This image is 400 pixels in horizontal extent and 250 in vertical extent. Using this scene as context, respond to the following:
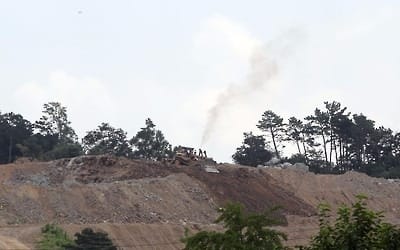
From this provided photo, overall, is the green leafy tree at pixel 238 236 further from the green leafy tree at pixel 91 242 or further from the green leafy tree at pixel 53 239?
the green leafy tree at pixel 53 239

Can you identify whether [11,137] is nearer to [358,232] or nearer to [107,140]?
[107,140]

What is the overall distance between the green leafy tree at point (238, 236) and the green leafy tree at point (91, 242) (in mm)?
13947

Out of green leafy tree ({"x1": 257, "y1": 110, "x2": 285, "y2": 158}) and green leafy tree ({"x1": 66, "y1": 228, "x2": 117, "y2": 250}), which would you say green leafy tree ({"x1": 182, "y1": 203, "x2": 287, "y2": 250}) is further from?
green leafy tree ({"x1": 257, "y1": 110, "x2": 285, "y2": 158})

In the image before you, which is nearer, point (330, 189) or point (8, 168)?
point (8, 168)

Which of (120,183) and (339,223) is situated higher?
(120,183)

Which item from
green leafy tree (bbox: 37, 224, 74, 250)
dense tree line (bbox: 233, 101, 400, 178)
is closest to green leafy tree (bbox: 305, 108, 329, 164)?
dense tree line (bbox: 233, 101, 400, 178)

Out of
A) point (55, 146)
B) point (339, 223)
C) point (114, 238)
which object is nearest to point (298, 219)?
point (114, 238)

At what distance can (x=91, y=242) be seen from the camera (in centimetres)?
2884

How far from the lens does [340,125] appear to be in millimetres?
76000

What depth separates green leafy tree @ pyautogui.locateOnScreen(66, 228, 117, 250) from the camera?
27.2m

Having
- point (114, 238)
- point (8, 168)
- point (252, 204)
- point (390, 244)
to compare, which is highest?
point (8, 168)

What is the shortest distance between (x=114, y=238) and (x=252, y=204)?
15931 mm

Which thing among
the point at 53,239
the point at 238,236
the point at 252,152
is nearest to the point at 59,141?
the point at 252,152

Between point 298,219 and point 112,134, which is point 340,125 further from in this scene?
point 298,219
